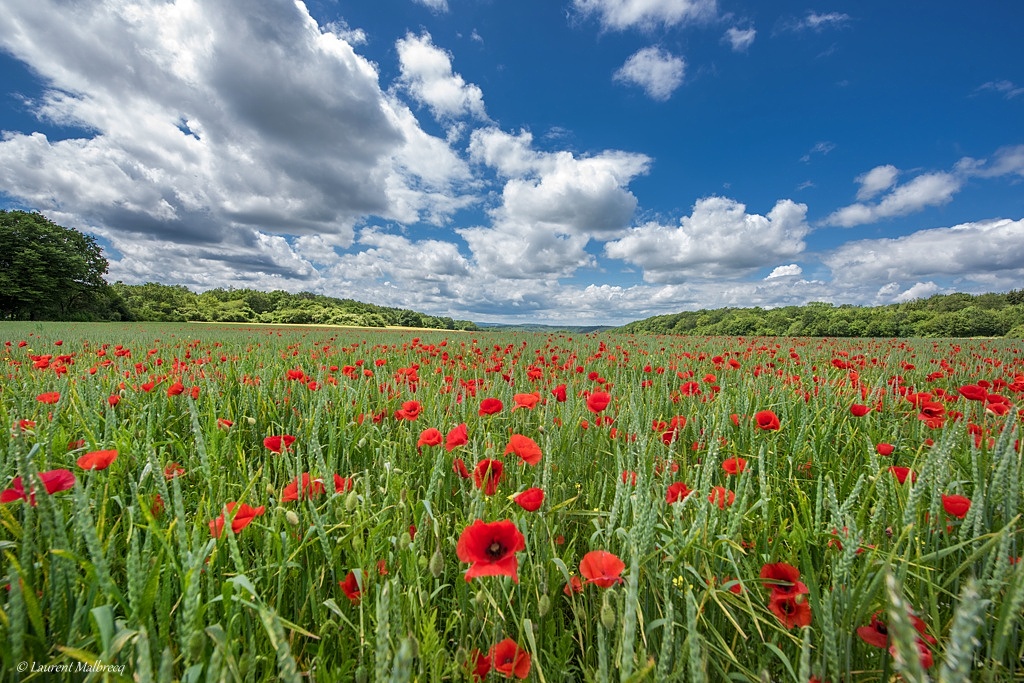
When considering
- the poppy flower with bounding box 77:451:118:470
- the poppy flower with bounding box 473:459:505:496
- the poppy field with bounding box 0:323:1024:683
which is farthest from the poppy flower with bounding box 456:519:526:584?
the poppy flower with bounding box 77:451:118:470

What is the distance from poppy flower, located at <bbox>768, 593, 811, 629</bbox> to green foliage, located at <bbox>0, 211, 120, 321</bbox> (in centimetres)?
6035

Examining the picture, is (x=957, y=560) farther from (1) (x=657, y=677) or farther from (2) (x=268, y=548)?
(2) (x=268, y=548)

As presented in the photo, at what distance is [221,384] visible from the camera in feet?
11.2

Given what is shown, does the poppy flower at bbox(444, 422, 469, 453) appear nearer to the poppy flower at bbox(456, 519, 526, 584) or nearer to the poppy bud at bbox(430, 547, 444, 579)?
the poppy bud at bbox(430, 547, 444, 579)

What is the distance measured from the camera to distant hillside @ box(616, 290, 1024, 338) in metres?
37.2

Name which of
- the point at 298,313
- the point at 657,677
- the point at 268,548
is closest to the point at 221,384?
the point at 268,548

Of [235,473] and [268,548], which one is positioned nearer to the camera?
[268,548]

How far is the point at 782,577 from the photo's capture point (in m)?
1.00

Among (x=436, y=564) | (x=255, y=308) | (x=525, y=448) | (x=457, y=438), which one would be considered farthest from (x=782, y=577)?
(x=255, y=308)

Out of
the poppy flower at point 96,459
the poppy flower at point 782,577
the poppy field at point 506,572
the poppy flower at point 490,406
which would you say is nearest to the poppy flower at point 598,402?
the poppy field at point 506,572

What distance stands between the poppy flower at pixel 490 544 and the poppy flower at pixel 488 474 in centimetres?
28

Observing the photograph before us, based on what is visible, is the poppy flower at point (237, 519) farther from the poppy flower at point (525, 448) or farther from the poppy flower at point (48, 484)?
→ the poppy flower at point (525, 448)

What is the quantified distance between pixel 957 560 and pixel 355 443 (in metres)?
2.37

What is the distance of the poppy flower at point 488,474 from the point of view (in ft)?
4.22
